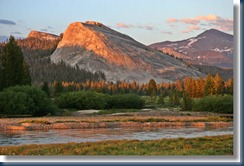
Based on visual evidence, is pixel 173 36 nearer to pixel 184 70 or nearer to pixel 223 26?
pixel 223 26

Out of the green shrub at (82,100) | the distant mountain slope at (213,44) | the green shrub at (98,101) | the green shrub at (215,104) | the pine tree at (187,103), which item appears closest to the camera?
the distant mountain slope at (213,44)

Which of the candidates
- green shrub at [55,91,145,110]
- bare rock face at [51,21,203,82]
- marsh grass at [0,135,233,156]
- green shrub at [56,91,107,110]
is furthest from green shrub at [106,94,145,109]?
bare rock face at [51,21,203,82]

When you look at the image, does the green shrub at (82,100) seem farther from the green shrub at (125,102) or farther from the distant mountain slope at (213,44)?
the distant mountain slope at (213,44)

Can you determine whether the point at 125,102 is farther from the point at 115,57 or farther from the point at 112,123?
the point at 115,57

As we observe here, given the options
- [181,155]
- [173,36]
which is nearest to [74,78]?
[173,36]

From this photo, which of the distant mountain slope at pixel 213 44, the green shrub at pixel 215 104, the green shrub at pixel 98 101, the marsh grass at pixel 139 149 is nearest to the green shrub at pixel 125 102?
the green shrub at pixel 98 101

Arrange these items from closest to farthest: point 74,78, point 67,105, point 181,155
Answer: point 181,155 → point 67,105 → point 74,78

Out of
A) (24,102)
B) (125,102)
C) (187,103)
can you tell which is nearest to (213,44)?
(187,103)
